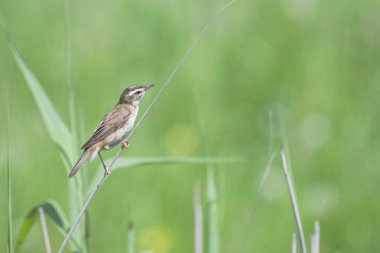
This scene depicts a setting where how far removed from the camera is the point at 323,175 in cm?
712

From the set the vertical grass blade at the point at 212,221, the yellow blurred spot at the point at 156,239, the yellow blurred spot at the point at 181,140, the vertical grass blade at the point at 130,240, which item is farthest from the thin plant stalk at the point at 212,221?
the yellow blurred spot at the point at 181,140

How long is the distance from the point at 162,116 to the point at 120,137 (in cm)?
335

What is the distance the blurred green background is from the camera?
6.47m

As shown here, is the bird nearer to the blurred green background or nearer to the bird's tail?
the bird's tail

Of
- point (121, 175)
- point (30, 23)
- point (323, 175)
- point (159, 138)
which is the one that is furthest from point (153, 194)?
point (30, 23)

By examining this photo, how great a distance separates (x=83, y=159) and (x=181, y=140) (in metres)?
3.62

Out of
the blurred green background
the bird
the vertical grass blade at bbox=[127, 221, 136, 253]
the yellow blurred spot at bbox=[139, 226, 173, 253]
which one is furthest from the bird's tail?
Result: the yellow blurred spot at bbox=[139, 226, 173, 253]

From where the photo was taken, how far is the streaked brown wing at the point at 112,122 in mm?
4207

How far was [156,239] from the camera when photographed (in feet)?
20.7

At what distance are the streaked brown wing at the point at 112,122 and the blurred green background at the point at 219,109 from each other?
889mm

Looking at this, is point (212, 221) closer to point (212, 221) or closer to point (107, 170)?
point (212, 221)

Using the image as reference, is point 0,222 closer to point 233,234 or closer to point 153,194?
point 153,194

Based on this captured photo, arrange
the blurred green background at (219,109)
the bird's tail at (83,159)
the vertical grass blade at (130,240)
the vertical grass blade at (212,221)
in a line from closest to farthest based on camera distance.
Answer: the bird's tail at (83,159) < the vertical grass blade at (130,240) < the vertical grass blade at (212,221) < the blurred green background at (219,109)

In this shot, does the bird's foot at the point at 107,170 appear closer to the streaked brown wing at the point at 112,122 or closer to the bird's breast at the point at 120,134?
the streaked brown wing at the point at 112,122
